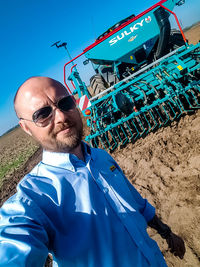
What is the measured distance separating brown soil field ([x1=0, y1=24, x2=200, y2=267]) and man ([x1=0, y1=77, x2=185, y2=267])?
3.34 feet

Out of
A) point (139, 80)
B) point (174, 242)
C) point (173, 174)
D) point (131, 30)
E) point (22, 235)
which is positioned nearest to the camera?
point (22, 235)

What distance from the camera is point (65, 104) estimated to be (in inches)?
49.1

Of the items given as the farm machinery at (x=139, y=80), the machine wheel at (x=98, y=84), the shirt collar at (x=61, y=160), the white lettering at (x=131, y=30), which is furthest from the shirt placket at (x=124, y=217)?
the white lettering at (x=131, y=30)

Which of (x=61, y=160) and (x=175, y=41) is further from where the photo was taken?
(x=175, y=41)

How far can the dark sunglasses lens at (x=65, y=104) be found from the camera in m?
1.20

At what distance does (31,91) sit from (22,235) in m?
0.80

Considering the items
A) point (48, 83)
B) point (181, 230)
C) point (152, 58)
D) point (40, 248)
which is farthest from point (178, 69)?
point (40, 248)

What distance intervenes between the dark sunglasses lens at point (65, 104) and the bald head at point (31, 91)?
9 cm

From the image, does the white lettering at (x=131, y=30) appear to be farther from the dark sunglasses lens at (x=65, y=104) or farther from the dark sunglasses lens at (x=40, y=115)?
the dark sunglasses lens at (x=40, y=115)

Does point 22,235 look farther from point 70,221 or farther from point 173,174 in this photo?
point 173,174

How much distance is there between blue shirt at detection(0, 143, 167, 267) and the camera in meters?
0.69

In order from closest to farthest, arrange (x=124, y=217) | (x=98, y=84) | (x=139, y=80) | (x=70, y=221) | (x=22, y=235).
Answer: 1. (x=22, y=235)
2. (x=70, y=221)
3. (x=124, y=217)
4. (x=139, y=80)
5. (x=98, y=84)

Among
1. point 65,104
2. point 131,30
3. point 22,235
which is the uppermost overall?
point 131,30

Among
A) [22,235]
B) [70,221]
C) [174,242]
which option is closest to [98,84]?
[174,242]
